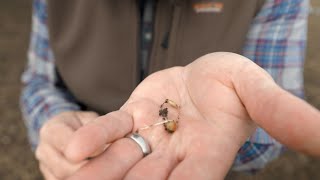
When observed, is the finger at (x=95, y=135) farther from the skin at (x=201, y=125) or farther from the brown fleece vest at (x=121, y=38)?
the brown fleece vest at (x=121, y=38)

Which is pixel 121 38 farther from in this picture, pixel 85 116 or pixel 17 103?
pixel 17 103

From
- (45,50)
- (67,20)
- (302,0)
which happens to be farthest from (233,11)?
(45,50)

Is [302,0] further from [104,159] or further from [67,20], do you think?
[104,159]

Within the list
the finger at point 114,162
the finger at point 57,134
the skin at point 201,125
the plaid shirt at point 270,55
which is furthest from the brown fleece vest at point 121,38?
the finger at point 114,162

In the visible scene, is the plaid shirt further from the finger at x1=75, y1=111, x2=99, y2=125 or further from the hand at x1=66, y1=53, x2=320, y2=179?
the hand at x1=66, y1=53, x2=320, y2=179

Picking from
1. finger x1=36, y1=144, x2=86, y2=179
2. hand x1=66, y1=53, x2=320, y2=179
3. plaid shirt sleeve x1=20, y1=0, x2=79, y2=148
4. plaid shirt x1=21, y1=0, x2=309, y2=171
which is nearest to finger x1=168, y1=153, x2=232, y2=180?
hand x1=66, y1=53, x2=320, y2=179
